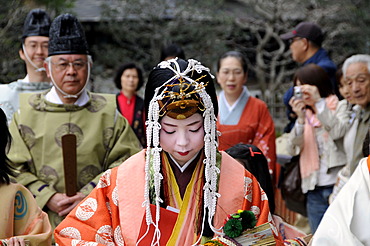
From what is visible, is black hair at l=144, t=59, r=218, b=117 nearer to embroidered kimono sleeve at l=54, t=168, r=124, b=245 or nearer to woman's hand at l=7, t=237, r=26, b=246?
embroidered kimono sleeve at l=54, t=168, r=124, b=245

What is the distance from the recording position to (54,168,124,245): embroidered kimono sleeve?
2.64 metres

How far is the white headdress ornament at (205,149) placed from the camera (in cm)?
263

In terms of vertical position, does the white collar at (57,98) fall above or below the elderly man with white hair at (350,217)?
above

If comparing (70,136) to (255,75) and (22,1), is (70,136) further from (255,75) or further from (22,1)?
(255,75)

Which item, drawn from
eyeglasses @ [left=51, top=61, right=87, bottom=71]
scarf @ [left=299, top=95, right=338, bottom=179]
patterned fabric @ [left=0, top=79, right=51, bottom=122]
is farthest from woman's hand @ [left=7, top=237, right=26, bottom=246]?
scarf @ [left=299, top=95, right=338, bottom=179]

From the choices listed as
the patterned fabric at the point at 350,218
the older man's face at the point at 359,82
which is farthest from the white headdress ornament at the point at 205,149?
the older man's face at the point at 359,82

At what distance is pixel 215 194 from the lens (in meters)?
2.67

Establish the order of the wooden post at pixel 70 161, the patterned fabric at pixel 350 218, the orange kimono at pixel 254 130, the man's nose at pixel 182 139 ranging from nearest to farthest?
the man's nose at pixel 182 139 → the patterned fabric at pixel 350 218 → the wooden post at pixel 70 161 → the orange kimono at pixel 254 130

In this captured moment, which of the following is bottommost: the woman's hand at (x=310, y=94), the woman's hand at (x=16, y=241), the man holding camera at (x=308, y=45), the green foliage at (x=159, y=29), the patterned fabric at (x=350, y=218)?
the woman's hand at (x=16, y=241)

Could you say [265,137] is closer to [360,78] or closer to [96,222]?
[360,78]

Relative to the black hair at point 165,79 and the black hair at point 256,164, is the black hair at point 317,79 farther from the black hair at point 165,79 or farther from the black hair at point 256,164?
the black hair at point 165,79

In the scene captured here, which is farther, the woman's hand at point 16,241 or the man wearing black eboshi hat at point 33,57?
the man wearing black eboshi hat at point 33,57

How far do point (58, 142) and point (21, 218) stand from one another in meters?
0.92

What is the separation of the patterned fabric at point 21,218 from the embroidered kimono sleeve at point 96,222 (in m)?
0.47
